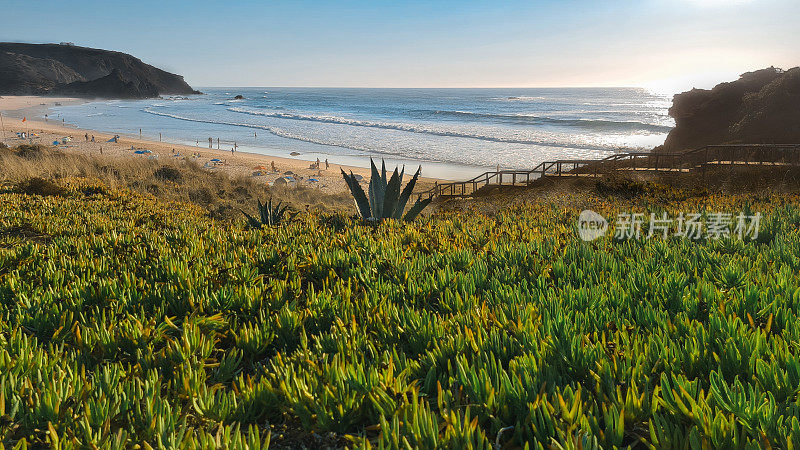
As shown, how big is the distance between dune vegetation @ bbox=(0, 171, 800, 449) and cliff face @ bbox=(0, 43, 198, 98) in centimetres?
16335

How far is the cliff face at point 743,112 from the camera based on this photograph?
24375 mm

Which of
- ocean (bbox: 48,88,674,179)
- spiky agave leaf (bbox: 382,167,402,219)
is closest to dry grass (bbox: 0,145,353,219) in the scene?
spiky agave leaf (bbox: 382,167,402,219)

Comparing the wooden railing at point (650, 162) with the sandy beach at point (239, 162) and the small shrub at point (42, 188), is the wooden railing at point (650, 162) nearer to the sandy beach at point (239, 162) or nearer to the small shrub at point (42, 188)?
the sandy beach at point (239, 162)

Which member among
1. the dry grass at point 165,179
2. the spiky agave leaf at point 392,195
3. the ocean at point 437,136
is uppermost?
the ocean at point 437,136

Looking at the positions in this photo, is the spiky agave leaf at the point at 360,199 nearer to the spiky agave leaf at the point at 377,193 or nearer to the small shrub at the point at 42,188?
the spiky agave leaf at the point at 377,193

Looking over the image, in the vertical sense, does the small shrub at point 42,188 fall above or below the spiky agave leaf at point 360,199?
below

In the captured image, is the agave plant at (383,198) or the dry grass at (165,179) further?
the dry grass at (165,179)

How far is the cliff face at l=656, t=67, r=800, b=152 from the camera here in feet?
80.0

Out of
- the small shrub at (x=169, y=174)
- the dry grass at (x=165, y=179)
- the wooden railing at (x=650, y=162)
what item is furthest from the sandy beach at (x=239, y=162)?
the small shrub at (x=169, y=174)

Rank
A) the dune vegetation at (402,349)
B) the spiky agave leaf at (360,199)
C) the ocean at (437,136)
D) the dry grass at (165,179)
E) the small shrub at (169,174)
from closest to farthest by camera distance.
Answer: the dune vegetation at (402,349), the spiky agave leaf at (360,199), the dry grass at (165,179), the small shrub at (169,174), the ocean at (437,136)

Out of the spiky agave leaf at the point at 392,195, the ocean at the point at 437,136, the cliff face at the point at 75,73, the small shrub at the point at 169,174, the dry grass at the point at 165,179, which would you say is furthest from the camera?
the cliff face at the point at 75,73

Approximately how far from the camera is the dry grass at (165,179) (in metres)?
13.7

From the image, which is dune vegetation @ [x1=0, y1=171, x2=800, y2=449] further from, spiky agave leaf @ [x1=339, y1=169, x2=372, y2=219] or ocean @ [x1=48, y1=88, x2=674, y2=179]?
ocean @ [x1=48, y1=88, x2=674, y2=179]

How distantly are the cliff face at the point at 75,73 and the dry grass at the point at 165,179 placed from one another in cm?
14576
